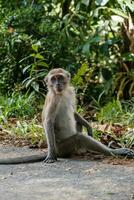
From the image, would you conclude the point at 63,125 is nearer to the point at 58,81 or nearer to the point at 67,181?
the point at 58,81

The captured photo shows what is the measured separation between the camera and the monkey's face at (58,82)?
22.2ft

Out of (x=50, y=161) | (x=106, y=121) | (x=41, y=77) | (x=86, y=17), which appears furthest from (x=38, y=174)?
(x=86, y=17)

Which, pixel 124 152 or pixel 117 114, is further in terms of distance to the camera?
pixel 117 114

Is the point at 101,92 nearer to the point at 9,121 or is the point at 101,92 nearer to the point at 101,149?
the point at 9,121

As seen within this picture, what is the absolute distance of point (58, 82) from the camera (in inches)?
266

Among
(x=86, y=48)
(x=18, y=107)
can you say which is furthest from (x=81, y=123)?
(x=18, y=107)

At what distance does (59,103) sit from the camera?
679 centimetres

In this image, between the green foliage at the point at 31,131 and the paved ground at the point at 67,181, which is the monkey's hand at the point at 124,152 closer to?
the paved ground at the point at 67,181

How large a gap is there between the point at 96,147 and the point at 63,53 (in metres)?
4.71

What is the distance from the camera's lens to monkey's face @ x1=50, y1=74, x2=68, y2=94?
6.76 meters

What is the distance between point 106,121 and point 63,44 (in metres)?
2.71

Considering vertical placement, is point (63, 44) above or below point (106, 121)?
above

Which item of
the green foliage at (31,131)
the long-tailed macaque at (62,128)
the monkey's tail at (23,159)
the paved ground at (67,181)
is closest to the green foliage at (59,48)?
the green foliage at (31,131)

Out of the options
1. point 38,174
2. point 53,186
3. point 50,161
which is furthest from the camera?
point 50,161
